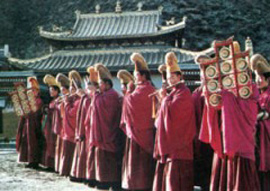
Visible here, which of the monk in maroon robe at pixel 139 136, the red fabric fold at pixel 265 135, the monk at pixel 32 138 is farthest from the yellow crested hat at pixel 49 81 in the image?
the red fabric fold at pixel 265 135

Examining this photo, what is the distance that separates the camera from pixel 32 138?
9.10m

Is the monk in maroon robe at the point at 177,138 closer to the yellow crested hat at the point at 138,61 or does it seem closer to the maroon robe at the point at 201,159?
the maroon robe at the point at 201,159

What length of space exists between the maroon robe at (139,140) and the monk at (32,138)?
382cm

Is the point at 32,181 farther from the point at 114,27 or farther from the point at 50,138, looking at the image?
the point at 114,27

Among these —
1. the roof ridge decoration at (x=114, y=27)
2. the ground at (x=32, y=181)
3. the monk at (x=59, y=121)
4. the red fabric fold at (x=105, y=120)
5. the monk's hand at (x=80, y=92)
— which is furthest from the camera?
the roof ridge decoration at (x=114, y=27)

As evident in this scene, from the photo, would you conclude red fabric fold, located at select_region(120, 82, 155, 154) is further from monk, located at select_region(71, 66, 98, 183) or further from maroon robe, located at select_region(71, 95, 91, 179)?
maroon robe, located at select_region(71, 95, 91, 179)

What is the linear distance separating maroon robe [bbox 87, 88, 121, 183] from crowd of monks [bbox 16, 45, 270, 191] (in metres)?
0.01

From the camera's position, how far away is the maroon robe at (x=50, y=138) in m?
8.75

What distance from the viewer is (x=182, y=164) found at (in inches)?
195

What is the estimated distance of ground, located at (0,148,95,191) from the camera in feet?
21.5

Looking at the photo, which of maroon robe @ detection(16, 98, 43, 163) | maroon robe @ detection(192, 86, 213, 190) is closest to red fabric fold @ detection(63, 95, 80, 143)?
maroon robe @ detection(16, 98, 43, 163)

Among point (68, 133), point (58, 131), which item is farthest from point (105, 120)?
point (58, 131)

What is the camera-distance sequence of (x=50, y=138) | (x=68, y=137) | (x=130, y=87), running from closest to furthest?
1. (x=130, y=87)
2. (x=68, y=137)
3. (x=50, y=138)

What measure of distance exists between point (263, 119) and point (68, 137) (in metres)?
3.88
